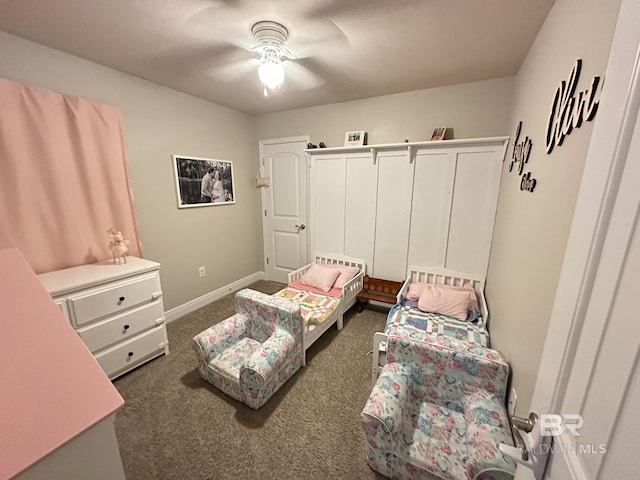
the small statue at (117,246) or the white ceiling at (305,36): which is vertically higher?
the white ceiling at (305,36)

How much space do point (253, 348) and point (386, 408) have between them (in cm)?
117

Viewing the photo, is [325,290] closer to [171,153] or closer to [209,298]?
[209,298]

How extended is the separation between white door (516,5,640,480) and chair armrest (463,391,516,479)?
634mm

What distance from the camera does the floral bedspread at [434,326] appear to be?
190cm

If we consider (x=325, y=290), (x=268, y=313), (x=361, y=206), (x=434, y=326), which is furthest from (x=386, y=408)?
(x=361, y=206)

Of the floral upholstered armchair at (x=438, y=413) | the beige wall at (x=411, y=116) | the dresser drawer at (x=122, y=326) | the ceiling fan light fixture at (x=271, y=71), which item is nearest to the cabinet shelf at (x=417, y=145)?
the beige wall at (x=411, y=116)

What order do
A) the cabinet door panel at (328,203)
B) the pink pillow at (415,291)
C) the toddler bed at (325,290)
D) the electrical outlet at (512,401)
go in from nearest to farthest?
the electrical outlet at (512,401), the toddler bed at (325,290), the pink pillow at (415,291), the cabinet door panel at (328,203)

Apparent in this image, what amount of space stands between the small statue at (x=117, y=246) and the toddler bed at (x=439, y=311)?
85.2 inches

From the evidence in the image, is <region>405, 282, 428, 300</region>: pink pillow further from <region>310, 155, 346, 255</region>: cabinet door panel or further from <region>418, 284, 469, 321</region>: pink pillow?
<region>310, 155, 346, 255</region>: cabinet door panel

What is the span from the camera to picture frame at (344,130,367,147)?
2.92 metres

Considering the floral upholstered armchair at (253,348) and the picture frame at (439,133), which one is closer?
the floral upholstered armchair at (253,348)

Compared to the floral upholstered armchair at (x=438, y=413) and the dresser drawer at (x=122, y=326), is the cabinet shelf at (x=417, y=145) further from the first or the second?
the dresser drawer at (x=122, y=326)

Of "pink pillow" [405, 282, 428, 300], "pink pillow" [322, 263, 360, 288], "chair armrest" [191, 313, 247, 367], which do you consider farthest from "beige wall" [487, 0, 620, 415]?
"chair armrest" [191, 313, 247, 367]

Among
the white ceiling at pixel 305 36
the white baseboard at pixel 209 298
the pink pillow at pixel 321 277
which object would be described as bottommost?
the white baseboard at pixel 209 298
